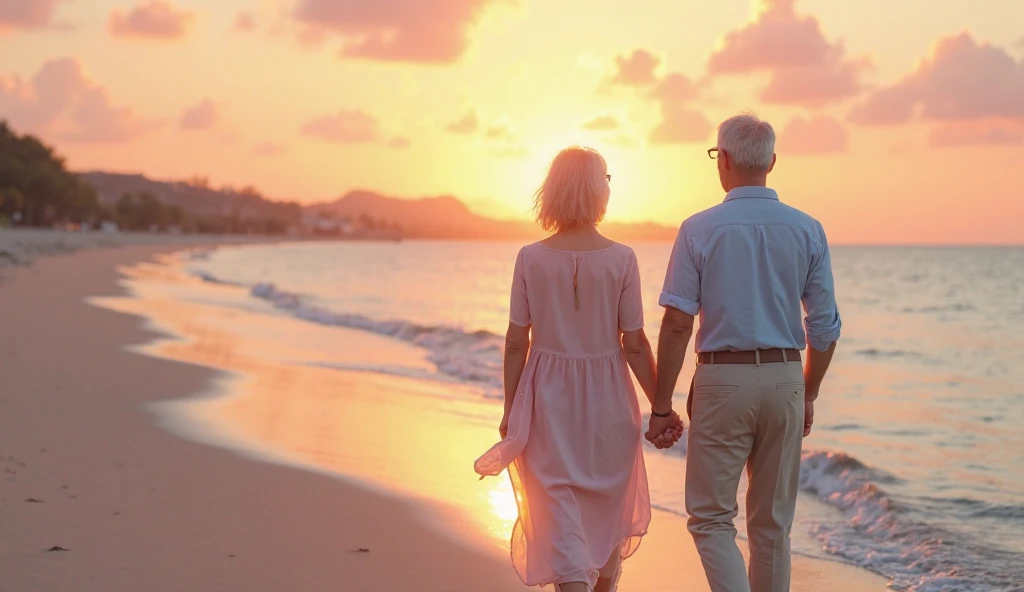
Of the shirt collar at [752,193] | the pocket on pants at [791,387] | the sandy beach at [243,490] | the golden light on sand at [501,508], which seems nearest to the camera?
the pocket on pants at [791,387]

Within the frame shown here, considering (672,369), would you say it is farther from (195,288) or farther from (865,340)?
(195,288)

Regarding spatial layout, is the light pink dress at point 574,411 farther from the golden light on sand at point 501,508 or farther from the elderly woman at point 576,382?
the golden light on sand at point 501,508

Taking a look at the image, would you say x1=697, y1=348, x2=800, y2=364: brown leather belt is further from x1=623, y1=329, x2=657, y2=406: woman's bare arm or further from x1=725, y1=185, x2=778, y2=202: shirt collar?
x1=725, y1=185, x2=778, y2=202: shirt collar

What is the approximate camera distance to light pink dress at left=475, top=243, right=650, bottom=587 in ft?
12.8

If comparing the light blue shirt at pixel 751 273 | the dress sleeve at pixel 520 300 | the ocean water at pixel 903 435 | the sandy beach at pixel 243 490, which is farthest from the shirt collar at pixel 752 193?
the ocean water at pixel 903 435

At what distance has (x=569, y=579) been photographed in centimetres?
384

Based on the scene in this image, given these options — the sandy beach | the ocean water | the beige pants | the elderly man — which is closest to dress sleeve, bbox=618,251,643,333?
the elderly man

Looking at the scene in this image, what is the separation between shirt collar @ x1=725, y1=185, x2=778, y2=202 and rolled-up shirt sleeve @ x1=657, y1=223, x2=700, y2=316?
254mm

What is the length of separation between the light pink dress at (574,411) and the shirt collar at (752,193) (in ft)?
1.55

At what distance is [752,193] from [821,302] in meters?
0.51

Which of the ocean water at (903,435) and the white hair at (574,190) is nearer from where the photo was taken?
the white hair at (574,190)

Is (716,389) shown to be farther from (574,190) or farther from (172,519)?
(172,519)

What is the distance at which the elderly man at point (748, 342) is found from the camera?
3.60m

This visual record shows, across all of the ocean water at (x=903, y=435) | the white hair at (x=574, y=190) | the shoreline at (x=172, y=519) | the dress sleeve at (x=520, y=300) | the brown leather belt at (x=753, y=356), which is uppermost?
the white hair at (x=574, y=190)
